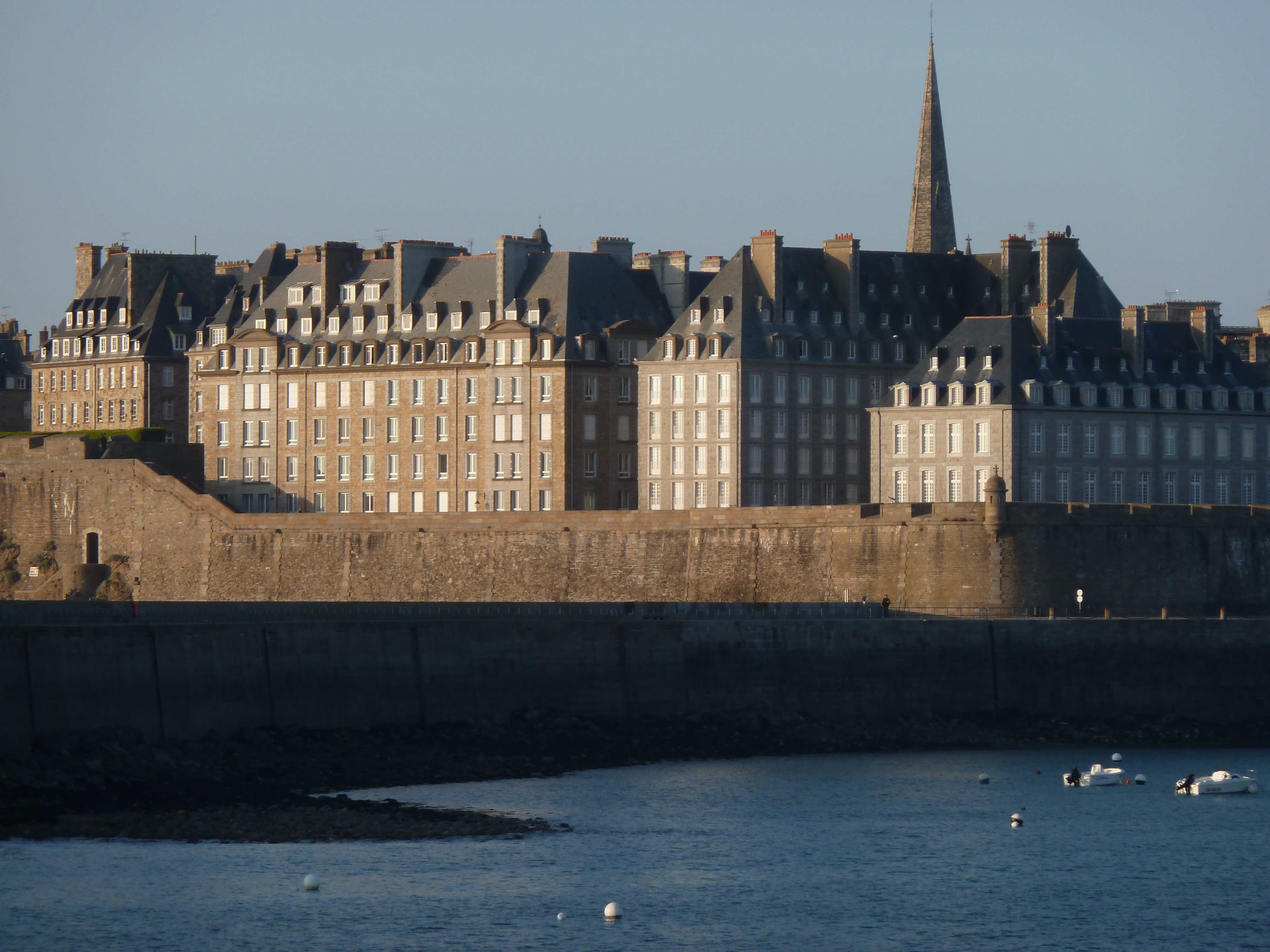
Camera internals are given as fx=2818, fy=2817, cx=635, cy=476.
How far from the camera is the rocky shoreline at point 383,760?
53.8 metres

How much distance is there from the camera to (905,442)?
275 feet

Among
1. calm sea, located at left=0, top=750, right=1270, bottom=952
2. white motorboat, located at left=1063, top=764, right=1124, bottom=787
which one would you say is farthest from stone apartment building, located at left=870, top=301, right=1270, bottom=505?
calm sea, located at left=0, top=750, right=1270, bottom=952

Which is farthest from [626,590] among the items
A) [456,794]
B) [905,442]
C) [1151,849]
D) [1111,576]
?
[1151,849]

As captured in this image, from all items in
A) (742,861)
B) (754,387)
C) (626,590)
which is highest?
(754,387)

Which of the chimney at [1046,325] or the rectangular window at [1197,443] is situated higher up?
the chimney at [1046,325]

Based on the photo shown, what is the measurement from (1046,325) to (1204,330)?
5736mm

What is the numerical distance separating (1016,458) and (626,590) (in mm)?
11943

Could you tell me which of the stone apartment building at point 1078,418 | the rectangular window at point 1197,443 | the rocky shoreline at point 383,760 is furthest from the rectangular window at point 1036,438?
the rocky shoreline at point 383,760

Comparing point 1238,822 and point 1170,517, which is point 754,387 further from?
point 1238,822

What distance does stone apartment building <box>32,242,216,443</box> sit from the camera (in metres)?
107

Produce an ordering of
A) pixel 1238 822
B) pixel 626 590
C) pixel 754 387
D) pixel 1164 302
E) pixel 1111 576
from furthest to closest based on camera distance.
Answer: pixel 1164 302
pixel 754 387
pixel 626 590
pixel 1111 576
pixel 1238 822

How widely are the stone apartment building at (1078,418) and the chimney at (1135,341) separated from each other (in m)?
0.04

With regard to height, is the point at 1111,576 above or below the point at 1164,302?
below

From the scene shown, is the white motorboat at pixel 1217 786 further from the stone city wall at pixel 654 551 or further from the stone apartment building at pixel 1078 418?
the stone apartment building at pixel 1078 418
